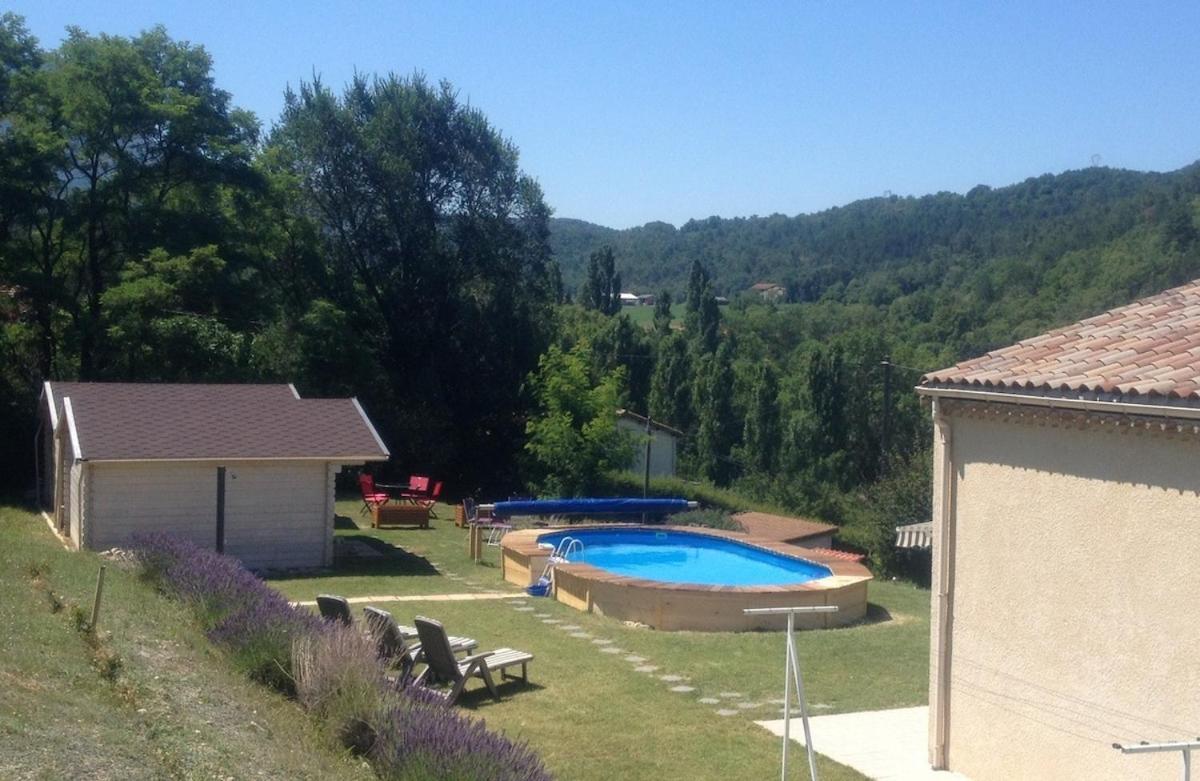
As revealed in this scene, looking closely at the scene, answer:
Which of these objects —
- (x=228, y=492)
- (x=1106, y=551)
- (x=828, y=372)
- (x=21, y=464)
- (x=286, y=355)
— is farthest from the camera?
(x=828, y=372)

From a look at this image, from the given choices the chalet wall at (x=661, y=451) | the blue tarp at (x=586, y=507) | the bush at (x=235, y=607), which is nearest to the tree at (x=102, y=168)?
the blue tarp at (x=586, y=507)

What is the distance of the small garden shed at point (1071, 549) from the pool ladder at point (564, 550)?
9819 millimetres

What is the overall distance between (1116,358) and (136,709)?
8.42 metres

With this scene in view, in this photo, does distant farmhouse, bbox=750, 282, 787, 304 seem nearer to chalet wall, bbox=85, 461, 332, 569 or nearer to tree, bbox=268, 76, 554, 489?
tree, bbox=268, 76, 554, 489

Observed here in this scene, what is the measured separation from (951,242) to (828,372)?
64.1 meters

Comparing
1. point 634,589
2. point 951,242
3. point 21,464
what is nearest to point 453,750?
point 634,589

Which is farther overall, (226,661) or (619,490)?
(619,490)

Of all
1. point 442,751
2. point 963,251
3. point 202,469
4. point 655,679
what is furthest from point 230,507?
point 963,251

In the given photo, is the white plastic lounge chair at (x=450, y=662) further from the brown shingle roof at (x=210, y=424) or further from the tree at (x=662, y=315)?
the tree at (x=662, y=315)

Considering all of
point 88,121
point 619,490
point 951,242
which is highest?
point 951,242

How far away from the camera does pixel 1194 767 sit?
26.3 feet

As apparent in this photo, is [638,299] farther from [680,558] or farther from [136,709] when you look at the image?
[136,709]

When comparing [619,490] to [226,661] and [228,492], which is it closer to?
[228,492]

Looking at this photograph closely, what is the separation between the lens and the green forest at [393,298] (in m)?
30.6
